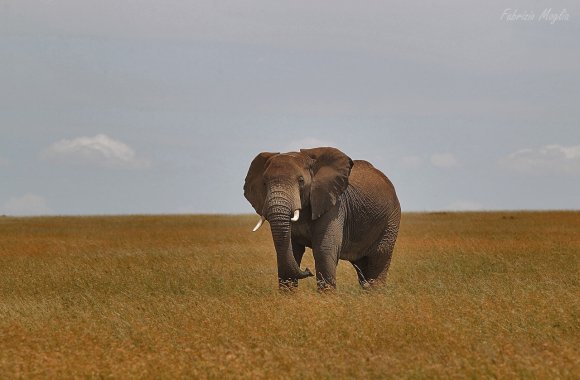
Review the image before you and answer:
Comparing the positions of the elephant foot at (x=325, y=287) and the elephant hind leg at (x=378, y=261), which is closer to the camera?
the elephant foot at (x=325, y=287)

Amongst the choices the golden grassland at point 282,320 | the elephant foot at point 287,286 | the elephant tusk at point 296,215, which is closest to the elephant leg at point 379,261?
the golden grassland at point 282,320

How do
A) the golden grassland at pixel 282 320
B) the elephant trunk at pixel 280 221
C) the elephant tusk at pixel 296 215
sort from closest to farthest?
the golden grassland at pixel 282 320, the elephant trunk at pixel 280 221, the elephant tusk at pixel 296 215

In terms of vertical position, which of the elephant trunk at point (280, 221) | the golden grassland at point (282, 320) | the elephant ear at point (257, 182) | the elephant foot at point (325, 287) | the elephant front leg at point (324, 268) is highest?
the elephant ear at point (257, 182)

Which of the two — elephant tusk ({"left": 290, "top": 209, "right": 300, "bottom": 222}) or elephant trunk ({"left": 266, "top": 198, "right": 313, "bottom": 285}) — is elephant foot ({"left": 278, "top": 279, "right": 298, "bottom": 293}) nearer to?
elephant trunk ({"left": 266, "top": 198, "right": 313, "bottom": 285})

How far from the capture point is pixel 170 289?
14922 millimetres

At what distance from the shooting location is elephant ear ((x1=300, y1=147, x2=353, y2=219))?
12.7 metres

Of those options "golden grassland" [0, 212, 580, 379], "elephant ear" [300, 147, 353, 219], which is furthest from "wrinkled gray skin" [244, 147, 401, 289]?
"golden grassland" [0, 212, 580, 379]

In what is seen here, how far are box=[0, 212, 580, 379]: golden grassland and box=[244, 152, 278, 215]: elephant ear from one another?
1419mm

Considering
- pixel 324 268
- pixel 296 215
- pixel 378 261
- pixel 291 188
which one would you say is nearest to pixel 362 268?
pixel 378 261

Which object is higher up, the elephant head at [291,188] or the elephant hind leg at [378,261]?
the elephant head at [291,188]

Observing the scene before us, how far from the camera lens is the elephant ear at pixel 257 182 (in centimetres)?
1298

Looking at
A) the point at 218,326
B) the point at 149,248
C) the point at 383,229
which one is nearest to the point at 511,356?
the point at 218,326

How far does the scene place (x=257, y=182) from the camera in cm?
1306

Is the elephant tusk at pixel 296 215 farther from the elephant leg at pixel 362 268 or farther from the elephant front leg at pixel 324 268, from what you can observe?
the elephant leg at pixel 362 268
